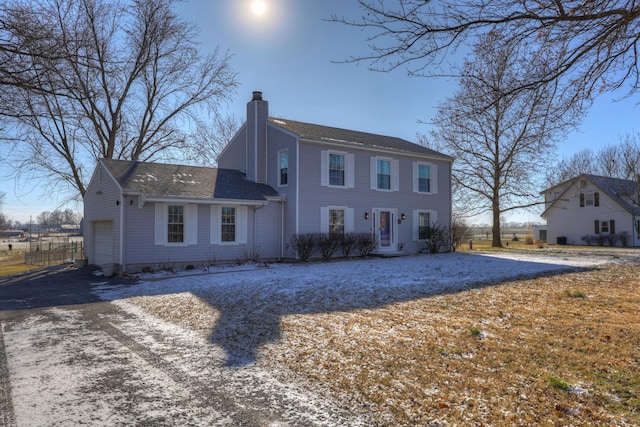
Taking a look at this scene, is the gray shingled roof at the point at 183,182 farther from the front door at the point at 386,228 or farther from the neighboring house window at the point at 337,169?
the front door at the point at 386,228

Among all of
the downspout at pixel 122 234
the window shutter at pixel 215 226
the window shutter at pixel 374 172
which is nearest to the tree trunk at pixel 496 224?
the window shutter at pixel 374 172

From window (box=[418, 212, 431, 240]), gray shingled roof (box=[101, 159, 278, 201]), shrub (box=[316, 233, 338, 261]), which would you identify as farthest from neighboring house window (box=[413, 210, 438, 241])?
gray shingled roof (box=[101, 159, 278, 201])

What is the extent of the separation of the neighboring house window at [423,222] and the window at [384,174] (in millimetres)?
2189

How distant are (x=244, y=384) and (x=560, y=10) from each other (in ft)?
17.5

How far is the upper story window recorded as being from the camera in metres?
33.3

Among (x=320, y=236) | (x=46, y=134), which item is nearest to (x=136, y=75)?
(x=46, y=134)

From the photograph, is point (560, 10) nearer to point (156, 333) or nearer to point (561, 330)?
point (561, 330)

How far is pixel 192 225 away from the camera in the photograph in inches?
575

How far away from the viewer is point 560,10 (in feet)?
15.1

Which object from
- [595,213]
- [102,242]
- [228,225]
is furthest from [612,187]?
[102,242]

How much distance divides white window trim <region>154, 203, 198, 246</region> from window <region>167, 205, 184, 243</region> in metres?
0.09

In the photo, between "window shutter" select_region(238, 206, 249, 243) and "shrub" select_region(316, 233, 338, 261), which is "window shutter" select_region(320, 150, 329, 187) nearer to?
"shrub" select_region(316, 233, 338, 261)

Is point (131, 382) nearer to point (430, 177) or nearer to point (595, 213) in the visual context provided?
point (430, 177)

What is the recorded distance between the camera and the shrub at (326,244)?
655 inches
